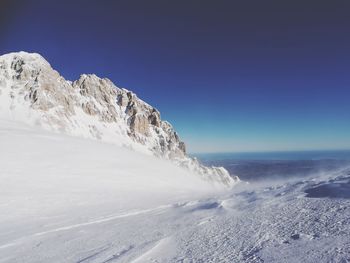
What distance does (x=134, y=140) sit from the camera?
13250cm

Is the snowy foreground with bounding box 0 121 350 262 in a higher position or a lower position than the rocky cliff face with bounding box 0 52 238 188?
lower

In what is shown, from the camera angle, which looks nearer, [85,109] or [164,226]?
[164,226]

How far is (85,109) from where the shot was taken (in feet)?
409

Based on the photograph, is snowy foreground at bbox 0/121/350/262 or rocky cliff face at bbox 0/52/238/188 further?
rocky cliff face at bbox 0/52/238/188

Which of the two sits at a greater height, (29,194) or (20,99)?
(20,99)

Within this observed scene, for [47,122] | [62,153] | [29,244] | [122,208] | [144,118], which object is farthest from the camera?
[144,118]

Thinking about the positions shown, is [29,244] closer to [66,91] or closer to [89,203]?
[89,203]

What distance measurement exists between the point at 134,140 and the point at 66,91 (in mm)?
33811

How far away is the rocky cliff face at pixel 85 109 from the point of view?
10159 cm

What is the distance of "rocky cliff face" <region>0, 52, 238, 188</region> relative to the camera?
10159 cm

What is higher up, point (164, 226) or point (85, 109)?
point (85, 109)

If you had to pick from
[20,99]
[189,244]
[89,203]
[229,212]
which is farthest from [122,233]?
[20,99]

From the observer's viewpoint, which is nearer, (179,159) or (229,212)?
(229,212)

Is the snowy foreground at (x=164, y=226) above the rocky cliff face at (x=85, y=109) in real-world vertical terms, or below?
below
